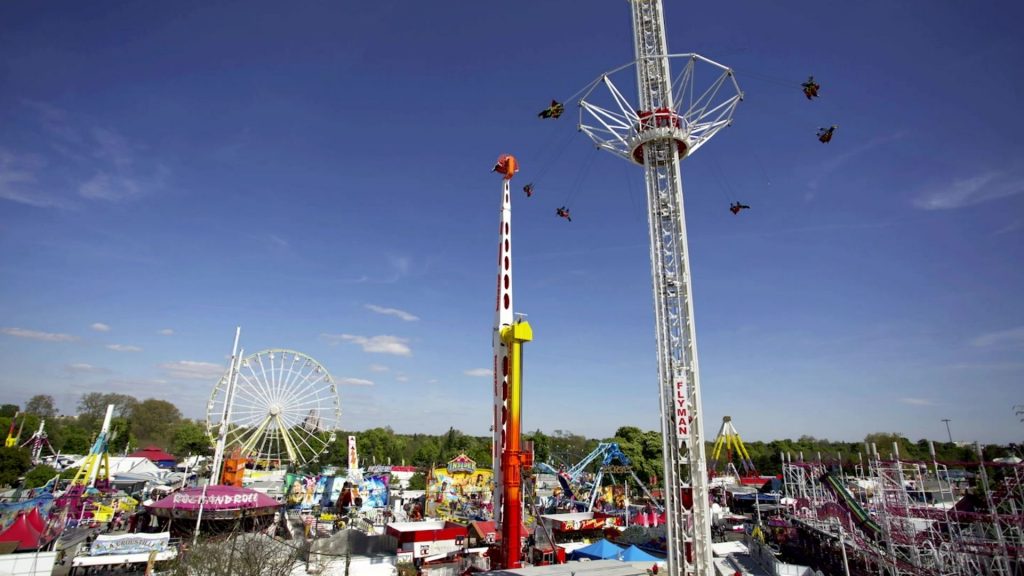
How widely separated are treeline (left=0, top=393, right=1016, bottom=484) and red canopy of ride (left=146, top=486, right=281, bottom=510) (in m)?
38.4

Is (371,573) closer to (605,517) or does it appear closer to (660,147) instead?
(605,517)

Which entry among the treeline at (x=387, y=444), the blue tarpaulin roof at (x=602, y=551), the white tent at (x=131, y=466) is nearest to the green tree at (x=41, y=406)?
the treeline at (x=387, y=444)

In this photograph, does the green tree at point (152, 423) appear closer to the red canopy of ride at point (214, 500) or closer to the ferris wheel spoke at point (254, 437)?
the ferris wheel spoke at point (254, 437)

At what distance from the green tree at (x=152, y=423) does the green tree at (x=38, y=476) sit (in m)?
79.8

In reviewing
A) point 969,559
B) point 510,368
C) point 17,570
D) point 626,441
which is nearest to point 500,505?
point 510,368

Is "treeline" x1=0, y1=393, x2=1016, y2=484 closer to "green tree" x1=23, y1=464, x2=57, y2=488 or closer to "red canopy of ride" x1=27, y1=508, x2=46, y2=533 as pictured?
"green tree" x1=23, y1=464, x2=57, y2=488

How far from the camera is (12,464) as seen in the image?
221 feet

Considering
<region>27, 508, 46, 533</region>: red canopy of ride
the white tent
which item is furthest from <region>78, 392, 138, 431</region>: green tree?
<region>27, 508, 46, 533</region>: red canopy of ride

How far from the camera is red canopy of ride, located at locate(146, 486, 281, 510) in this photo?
39000 millimetres

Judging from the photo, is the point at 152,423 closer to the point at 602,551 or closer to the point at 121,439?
the point at 121,439

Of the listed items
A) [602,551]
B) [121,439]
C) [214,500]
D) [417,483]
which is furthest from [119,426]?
[602,551]

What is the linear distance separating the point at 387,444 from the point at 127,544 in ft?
331

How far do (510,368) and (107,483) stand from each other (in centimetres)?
5162

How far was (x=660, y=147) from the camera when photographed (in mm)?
28688
